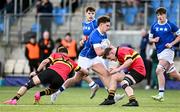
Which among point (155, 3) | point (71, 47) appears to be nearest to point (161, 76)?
point (71, 47)

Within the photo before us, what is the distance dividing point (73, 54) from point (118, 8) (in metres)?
3.28

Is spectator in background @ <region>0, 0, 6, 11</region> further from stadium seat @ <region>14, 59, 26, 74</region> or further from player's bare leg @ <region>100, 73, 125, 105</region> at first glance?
player's bare leg @ <region>100, 73, 125, 105</region>

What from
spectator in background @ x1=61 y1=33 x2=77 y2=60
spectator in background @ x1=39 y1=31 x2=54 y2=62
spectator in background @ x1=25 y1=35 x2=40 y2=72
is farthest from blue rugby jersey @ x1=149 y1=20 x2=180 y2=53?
spectator in background @ x1=25 y1=35 x2=40 y2=72

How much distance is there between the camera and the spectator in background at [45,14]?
32.9 meters

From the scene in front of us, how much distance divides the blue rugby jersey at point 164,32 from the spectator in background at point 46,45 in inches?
411

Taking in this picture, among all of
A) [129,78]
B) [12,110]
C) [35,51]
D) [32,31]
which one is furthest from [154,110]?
[32,31]

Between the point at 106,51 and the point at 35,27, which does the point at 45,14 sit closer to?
the point at 35,27

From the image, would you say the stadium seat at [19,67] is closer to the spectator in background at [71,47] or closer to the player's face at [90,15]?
the spectator in background at [71,47]

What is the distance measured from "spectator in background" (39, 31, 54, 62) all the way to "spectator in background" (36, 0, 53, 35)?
1.90m

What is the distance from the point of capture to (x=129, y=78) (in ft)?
56.2

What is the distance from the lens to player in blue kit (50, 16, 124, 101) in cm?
1758

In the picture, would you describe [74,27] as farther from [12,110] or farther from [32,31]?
A: [12,110]

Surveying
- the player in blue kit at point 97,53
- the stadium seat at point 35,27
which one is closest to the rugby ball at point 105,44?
the player in blue kit at point 97,53

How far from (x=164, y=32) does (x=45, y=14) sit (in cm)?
1324
